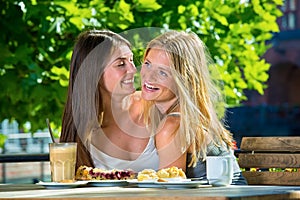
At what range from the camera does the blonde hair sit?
2.98 meters

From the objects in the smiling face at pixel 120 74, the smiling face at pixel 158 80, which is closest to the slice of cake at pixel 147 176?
the smiling face at pixel 158 80

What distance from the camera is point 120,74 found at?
11.1ft

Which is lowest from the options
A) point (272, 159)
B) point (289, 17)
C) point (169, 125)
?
point (289, 17)

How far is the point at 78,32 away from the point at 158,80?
99.6 inches

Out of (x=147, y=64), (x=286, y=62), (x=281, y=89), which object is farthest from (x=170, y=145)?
→ (x=281, y=89)

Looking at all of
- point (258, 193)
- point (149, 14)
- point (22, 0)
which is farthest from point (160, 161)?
point (149, 14)

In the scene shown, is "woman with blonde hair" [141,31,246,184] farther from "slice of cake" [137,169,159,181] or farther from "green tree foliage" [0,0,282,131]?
"green tree foliage" [0,0,282,131]

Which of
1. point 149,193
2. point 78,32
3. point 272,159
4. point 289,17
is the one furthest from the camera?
point 289,17

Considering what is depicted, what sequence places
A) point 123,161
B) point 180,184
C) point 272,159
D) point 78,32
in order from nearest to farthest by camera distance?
point 180,184
point 123,161
point 272,159
point 78,32

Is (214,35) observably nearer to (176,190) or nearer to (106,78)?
(106,78)

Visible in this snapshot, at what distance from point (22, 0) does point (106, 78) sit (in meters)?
1.99

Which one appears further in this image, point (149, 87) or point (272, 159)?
point (272, 159)

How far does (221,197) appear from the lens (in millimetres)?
2375

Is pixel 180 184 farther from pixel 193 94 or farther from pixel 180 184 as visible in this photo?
pixel 193 94
